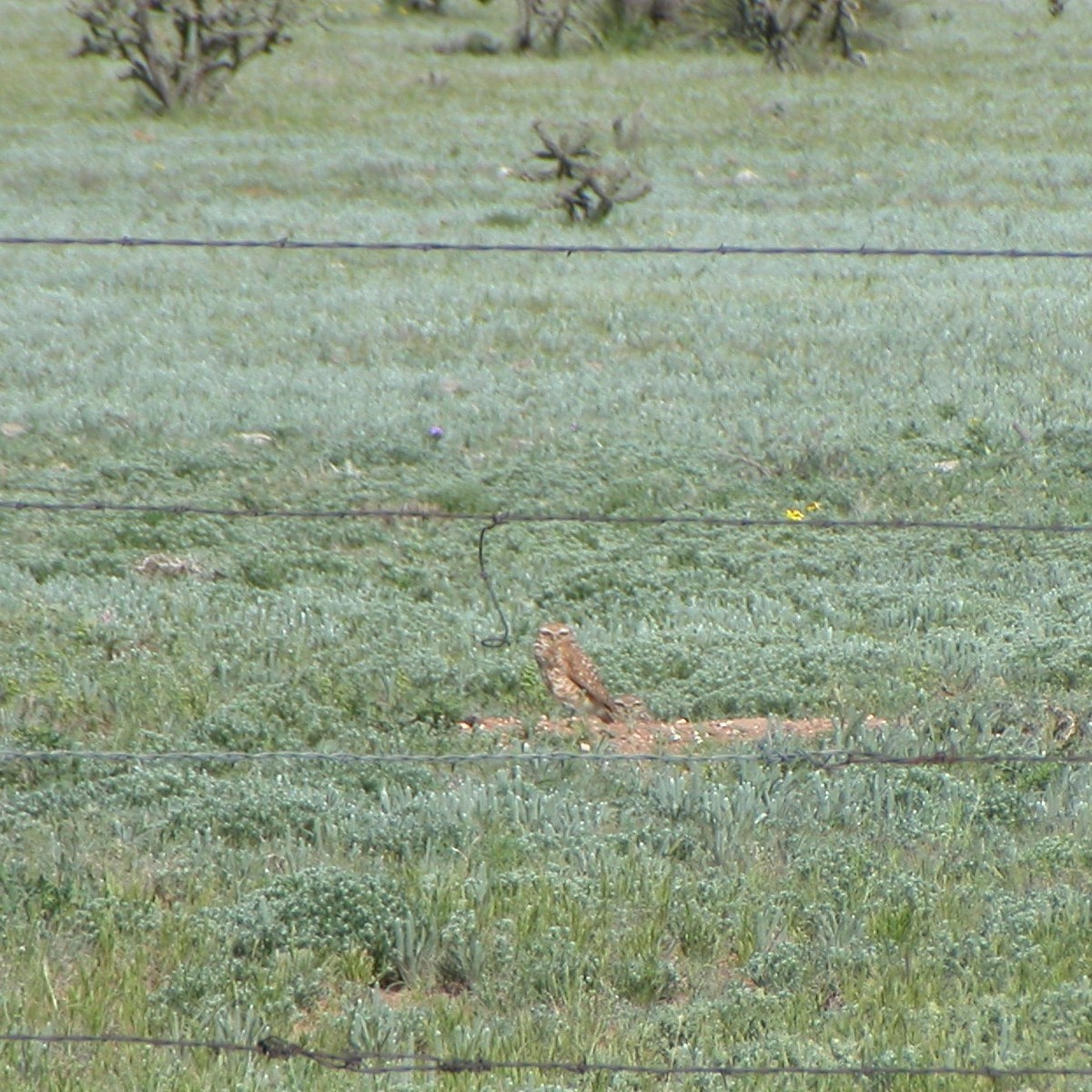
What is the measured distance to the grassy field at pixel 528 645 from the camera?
147 inches

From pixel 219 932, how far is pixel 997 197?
1686cm

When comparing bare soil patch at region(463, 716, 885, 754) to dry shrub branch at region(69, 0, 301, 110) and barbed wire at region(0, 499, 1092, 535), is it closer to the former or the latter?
barbed wire at region(0, 499, 1092, 535)

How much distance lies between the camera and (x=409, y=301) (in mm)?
13562

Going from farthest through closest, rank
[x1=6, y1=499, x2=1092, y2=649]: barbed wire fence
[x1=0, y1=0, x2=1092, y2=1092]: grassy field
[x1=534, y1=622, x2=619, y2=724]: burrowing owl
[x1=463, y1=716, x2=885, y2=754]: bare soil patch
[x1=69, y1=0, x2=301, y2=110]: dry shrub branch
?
[x1=69, y1=0, x2=301, y2=110]: dry shrub branch → [x1=534, y1=622, x2=619, y2=724]: burrowing owl → [x1=463, y1=716, x2=885, y2=754]: bare soil patch → [x1=6, y1=499, x2=1092, y2=649]: barbed wire fence → [x1=0, y1=0, x2=1092, y2=1092]: grassy field

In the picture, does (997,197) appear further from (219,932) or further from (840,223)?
(219,932)

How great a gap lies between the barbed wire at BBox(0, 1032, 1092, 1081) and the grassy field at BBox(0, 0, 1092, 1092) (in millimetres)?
38

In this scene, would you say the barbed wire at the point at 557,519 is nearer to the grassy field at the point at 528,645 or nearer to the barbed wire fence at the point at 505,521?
the barbed wire fence at the point at 505,521

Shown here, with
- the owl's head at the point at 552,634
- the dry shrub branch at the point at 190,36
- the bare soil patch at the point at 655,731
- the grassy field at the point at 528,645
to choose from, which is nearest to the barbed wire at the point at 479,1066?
the grassy field at the point at 528,645

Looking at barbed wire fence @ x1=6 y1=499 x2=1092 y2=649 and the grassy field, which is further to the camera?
barbed wire fence @ x1=6 y1=499 x2=1092 y2=649

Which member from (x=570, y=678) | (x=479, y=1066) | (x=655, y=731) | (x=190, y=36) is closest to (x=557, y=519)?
(x=479, y=1066)

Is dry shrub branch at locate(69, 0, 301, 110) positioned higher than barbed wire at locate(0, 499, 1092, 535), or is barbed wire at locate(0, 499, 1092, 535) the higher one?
dry shrub branch at locate(69, 0, 301, 110)

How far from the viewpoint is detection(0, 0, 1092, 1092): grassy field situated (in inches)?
147

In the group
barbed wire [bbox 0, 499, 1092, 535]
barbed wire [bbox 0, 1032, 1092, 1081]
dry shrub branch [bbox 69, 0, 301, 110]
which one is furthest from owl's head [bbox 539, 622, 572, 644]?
dry shrub branch [bbox 69, 0, 301, 110]

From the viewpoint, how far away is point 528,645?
627cm
